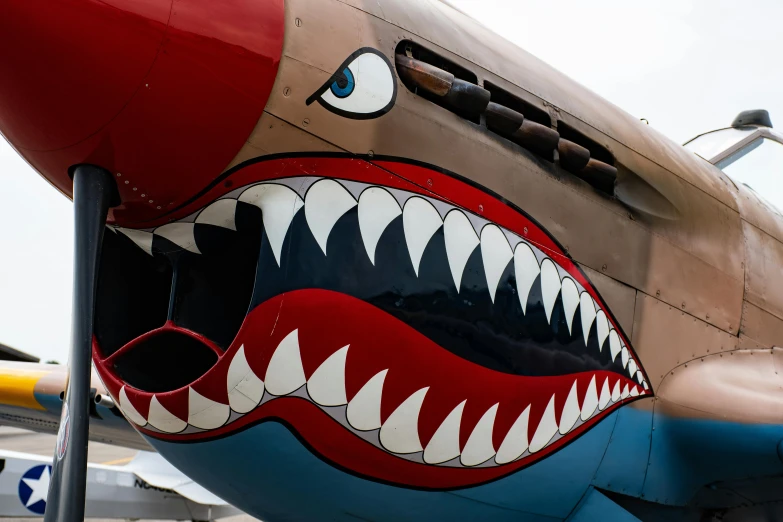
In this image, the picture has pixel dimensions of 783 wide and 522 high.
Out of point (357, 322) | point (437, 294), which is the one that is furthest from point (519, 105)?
point (357, 322)

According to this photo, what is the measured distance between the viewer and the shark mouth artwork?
228cm

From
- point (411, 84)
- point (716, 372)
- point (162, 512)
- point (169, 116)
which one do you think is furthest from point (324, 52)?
point (162, 512)

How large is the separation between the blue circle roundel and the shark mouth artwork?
16.7 feet

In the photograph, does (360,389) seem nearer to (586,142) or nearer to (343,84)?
(343,84)

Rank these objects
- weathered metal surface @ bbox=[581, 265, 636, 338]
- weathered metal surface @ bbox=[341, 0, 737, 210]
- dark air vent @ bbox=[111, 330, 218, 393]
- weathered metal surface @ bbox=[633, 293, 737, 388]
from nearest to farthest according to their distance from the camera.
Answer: dark air vent @ bbox=[111, 330, 218, 393] < weathered metal surface @ bbox=[341, 0, 737, 210] < weathered metal surface @ bbox=[581, 265, 636, 338] < weathered metal surface @ bbox=[633, 293, 737, 388]

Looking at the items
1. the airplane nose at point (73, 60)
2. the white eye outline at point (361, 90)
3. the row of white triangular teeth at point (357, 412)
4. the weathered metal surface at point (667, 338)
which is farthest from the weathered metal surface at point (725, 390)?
the airplane nose at point (73, 60)

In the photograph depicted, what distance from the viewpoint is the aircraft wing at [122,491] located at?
6828 mm

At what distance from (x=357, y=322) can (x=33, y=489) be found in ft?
19.4

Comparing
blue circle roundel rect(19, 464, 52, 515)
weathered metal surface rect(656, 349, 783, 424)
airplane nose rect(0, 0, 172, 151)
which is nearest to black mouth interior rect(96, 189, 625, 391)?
airplane nose rect(0, 0, 172, 151)

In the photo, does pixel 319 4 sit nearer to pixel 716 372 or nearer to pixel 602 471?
pixel 602 471

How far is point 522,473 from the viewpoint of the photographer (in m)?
2.80

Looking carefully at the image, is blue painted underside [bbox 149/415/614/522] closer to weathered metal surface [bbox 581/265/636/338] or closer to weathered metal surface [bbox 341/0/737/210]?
weathered metal surface [bbox 581/265/636/338]

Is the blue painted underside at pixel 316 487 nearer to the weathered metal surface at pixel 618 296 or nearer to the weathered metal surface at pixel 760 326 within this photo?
the weathered metal surface at pixel 618 296

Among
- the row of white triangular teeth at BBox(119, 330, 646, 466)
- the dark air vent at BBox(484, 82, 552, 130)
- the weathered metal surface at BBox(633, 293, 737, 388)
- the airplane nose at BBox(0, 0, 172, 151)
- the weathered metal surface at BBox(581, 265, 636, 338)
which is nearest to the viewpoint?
the airplane nose at BBox(0, 0, 172, 151)
